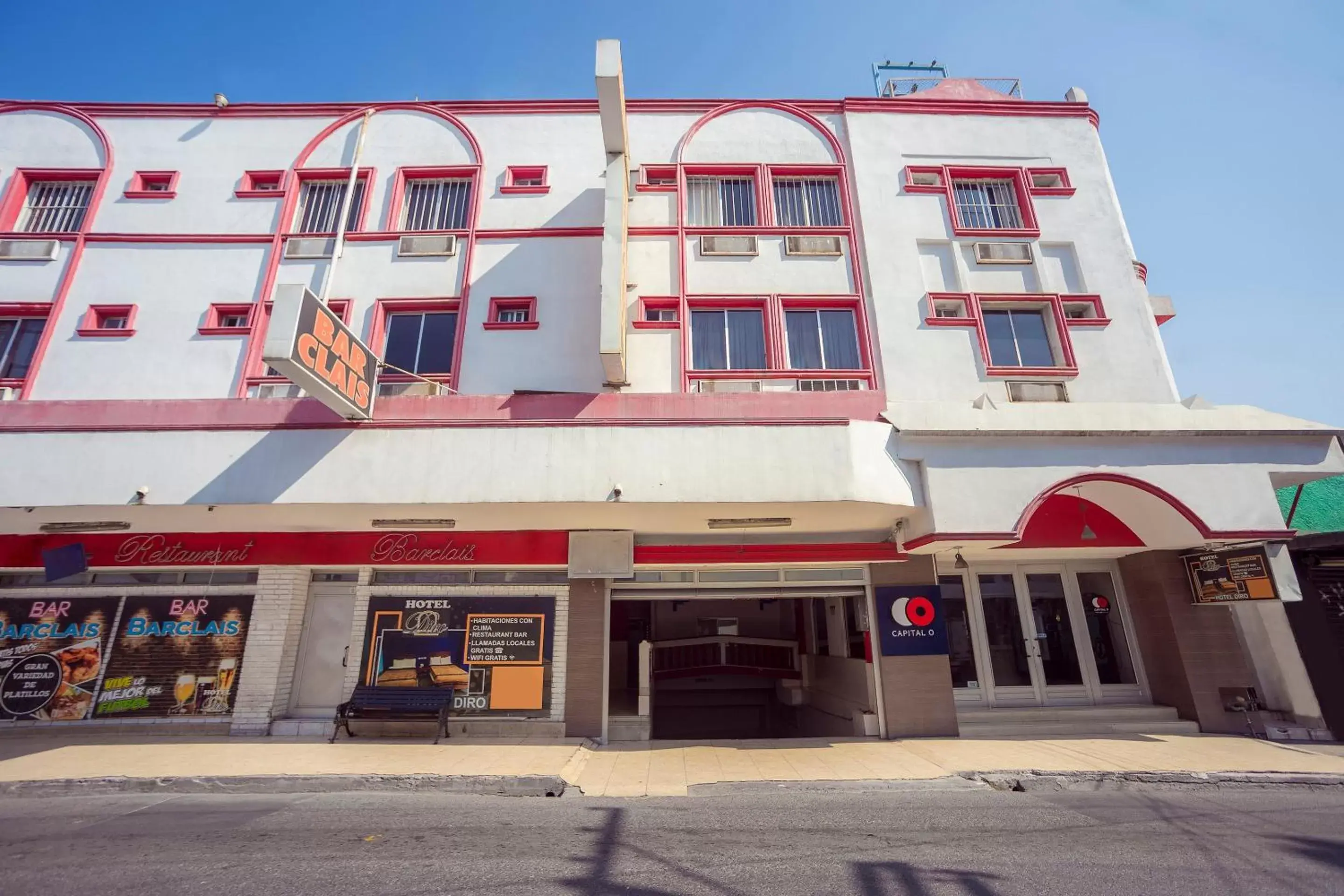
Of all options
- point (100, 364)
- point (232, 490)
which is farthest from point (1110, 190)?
point (100, 364)

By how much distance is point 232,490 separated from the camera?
9203 millimetres

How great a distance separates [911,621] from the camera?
11078 millimetres

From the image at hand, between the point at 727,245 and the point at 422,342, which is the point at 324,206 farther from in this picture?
the point at 727,245

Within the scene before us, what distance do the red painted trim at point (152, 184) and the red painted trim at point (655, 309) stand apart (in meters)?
11.0

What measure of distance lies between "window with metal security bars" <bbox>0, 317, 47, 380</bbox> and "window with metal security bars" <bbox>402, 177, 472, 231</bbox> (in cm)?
764

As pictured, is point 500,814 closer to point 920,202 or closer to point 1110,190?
point 920,202

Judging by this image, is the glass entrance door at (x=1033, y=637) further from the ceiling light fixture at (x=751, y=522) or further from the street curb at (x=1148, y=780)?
the ceiling light fixture at (x=751, y=522)

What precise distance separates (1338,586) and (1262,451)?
308 centimetres

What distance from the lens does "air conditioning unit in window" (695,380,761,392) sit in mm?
11727

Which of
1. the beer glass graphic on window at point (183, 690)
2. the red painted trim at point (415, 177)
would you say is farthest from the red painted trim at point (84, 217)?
the red painted trim at point (415, 177)

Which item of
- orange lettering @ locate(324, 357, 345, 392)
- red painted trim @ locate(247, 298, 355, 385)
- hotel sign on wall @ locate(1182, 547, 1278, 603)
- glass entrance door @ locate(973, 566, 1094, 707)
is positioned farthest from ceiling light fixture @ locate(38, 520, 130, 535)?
hotel sign on wall @ locate(1182, 547, 1278, 603)

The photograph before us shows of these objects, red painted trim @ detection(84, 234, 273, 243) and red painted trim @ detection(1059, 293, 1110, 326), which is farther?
red painted trim @ detection(84, 234, 273, 243)

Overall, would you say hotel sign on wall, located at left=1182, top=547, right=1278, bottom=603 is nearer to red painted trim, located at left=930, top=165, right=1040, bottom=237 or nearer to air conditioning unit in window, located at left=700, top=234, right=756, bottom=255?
red painted trim, located at left=930, top=165, right=1040, bottom=237

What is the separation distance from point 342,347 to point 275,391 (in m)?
3.62
